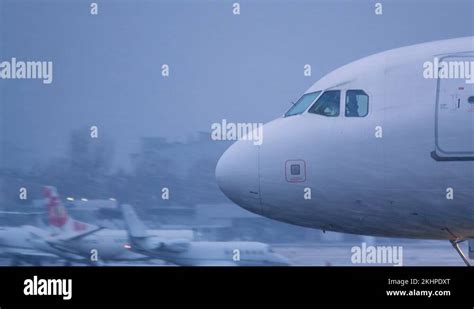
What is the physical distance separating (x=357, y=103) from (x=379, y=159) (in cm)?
68

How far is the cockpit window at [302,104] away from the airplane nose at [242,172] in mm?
686

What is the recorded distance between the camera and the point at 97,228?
10.3 m

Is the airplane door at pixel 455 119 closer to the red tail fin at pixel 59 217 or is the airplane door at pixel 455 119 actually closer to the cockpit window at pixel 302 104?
the cockpit window at pixel 302 104

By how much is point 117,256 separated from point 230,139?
2.53 meters

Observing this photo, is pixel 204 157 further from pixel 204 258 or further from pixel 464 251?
pixel 464 251

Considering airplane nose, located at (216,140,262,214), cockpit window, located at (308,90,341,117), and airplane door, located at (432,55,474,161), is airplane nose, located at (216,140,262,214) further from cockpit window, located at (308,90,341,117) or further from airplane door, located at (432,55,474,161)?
airplane door, located at (432,55,474,161)

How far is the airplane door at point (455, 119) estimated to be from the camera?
30.0 ft

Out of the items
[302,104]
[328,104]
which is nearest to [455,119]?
[328,104]

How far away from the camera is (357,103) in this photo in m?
9.76

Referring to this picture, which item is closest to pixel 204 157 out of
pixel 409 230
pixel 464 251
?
pixel 409 230

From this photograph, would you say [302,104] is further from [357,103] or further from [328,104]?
[357,103]

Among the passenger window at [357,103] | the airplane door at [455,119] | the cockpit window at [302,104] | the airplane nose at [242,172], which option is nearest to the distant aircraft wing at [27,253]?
the airplane nose at [242,172]
